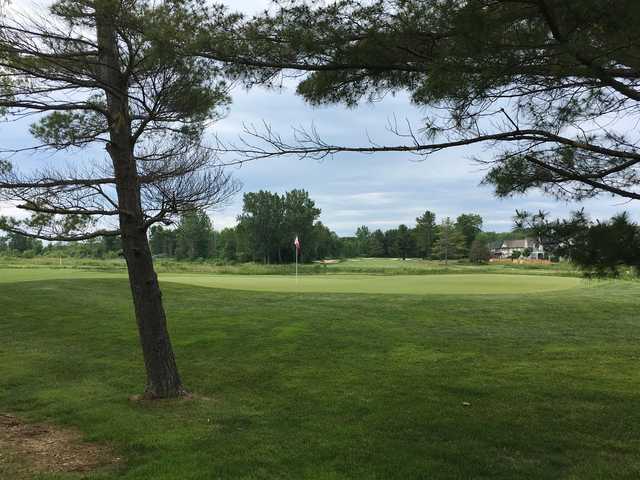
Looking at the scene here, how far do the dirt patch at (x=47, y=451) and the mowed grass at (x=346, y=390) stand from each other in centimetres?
16

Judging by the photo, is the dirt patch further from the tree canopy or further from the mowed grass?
the tree canopy

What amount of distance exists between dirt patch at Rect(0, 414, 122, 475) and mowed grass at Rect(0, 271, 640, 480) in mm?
163

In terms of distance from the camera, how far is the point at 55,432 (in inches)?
185

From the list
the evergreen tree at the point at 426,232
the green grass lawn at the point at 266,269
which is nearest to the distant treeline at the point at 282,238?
the evergreen tree at the point at 426,232

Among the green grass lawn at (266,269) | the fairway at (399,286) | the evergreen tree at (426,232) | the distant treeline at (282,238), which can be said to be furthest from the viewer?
the evergreen tree at (426,232)

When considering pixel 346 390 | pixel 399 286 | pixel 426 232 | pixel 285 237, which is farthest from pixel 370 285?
pixel 426 232

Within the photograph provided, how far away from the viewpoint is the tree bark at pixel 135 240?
5.43m

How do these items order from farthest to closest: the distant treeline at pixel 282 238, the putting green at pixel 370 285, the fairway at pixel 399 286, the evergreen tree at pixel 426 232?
the evergreen tree at pixel 426 232 < the distant treeline at pixel 282 238 < the putting green at pixel 370 285 < the fairway at pixel 399 286

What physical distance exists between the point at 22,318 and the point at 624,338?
12774 mm

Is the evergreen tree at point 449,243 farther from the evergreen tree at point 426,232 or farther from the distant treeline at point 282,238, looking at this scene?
the evergreen tree at point 426,232

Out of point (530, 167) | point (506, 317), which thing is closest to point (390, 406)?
point (530, 167)

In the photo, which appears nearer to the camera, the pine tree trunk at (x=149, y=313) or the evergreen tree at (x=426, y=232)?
the pine tree trunk at (x=149, y=313)

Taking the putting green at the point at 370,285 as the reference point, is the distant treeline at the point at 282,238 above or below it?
above

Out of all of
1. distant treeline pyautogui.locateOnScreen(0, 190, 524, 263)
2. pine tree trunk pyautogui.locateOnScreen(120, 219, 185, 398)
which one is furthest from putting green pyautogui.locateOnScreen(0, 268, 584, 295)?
distant treeline pyautogui.locateOnScreen(0, 190, 524, 263)
